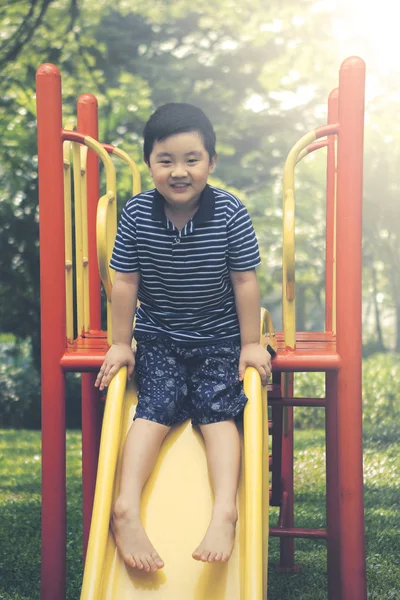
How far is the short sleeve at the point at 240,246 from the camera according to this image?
2.59 metres

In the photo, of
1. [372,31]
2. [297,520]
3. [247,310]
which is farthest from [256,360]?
[372,31]

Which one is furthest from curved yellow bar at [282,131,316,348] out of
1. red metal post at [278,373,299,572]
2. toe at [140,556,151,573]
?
red metal post at [278,373,299,572]

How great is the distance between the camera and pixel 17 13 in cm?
1080

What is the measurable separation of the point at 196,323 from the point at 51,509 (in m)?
0.77

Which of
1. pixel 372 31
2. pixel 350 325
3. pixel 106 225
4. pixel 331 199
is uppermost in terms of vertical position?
pixel 372 31

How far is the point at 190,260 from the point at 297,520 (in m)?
2.59

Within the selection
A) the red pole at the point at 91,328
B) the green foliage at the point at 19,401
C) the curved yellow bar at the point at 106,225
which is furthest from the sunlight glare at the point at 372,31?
the curved yellow bar at the point at 106,225

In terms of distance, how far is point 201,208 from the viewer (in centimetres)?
259

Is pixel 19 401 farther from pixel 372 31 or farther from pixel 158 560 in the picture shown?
pixel 372 31

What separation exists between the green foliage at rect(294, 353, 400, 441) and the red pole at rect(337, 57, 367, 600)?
4689 mm

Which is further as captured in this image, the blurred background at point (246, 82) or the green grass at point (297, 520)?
the blurred background at point (246, 82)

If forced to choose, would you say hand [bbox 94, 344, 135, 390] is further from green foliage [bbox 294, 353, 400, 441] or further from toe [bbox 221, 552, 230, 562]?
green foliage [bbox 294, 353, 400, 441]

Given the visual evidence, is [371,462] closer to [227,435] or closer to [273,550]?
[273,550]

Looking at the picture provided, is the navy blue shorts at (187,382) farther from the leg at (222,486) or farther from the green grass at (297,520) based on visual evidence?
the green grass at (297,520)
